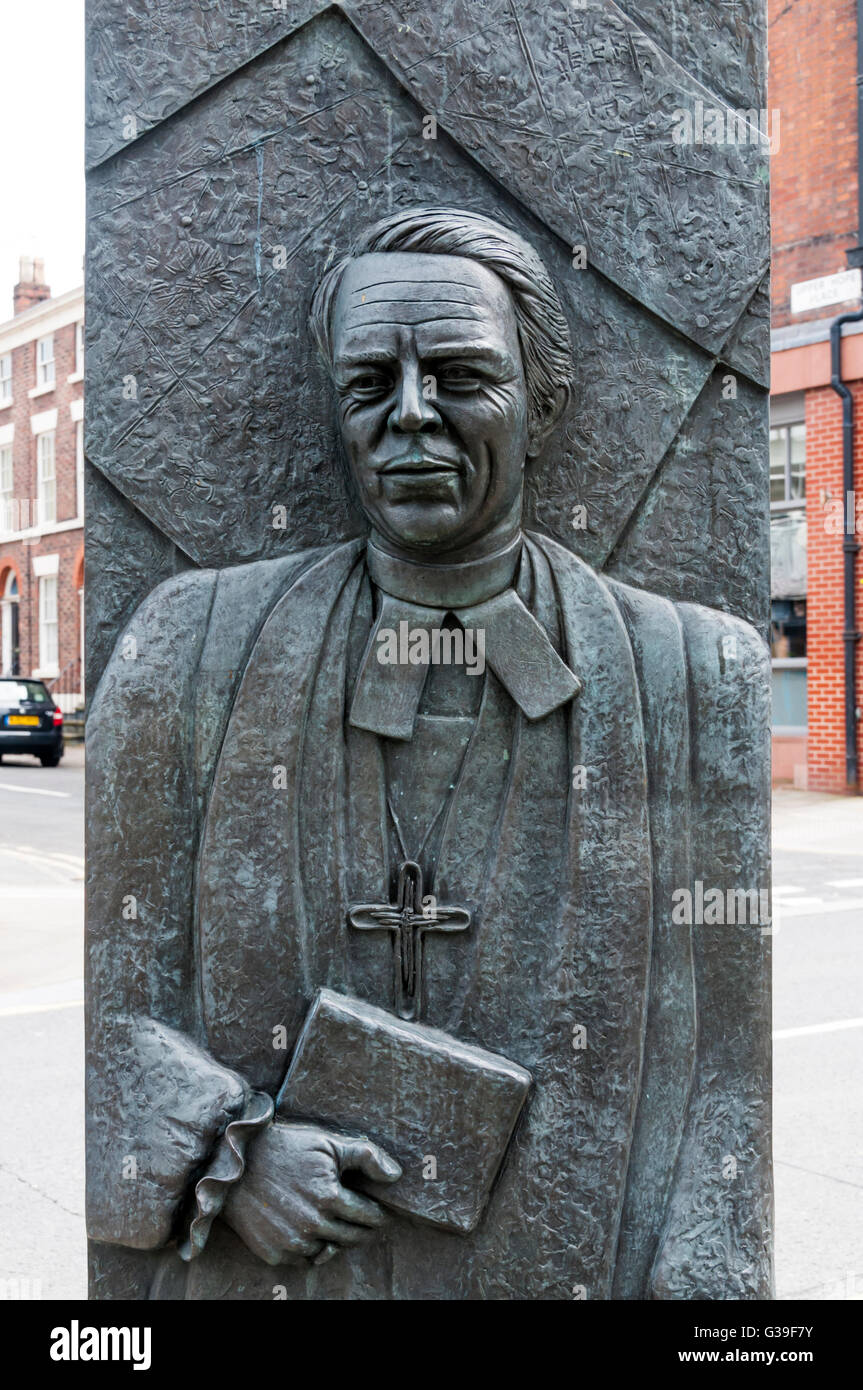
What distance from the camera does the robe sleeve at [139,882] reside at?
6.46 feet

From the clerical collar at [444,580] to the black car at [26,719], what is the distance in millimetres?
17419

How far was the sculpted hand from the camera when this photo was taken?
6.13ft

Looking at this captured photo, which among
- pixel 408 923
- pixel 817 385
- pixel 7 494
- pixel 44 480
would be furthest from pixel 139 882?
pixel 7 494

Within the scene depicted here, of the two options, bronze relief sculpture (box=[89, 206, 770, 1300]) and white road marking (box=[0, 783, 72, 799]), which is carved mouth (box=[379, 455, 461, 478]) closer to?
bronze relief sculpture (box=[89, 206, 770, 1300])

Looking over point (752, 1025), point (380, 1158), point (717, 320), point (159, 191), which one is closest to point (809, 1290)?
point (752, 1025)

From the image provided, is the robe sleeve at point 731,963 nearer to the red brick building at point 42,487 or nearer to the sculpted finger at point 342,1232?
the sculpted finger at point 342,1232

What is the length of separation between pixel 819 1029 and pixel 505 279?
4.47 m

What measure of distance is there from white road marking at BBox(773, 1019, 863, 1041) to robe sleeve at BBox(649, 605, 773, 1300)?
11.7ft

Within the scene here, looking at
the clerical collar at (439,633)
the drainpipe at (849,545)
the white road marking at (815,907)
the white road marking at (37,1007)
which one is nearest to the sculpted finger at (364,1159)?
the clerical collar at (439,633)

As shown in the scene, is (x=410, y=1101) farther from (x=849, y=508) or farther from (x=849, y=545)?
(x=849, y=508)

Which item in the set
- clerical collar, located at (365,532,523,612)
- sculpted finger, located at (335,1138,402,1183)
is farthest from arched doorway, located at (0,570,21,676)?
sculpted finger, located at (335,1138,402,1183)

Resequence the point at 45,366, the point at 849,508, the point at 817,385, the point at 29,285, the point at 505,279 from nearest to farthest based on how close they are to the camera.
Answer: the point at 505,279
the point at 849,508
the point at 817,385
the point at 45,366
the point at 29,285

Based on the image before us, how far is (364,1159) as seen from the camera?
6.21 ft

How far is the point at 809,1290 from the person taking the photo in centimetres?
338
